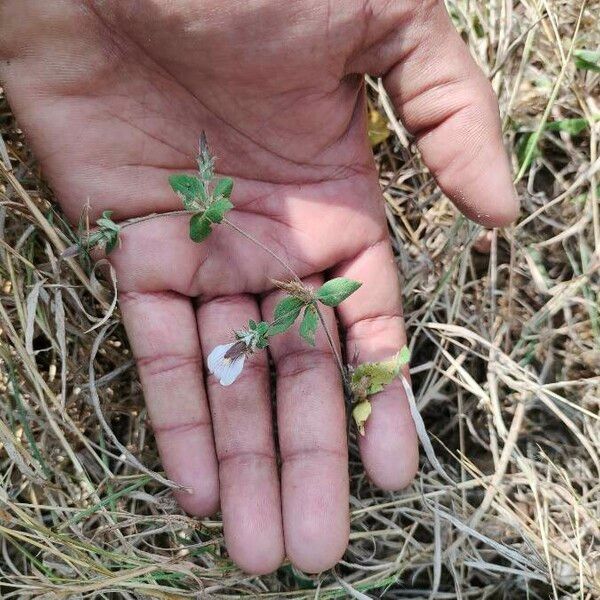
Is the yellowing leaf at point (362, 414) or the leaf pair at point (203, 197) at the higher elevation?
the leaf pair at point (203, 197)

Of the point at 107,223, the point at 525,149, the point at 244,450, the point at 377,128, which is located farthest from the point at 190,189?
the point at 525,149

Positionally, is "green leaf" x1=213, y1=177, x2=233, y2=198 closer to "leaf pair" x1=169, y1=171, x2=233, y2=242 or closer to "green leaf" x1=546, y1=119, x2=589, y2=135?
"leaf pair" x1=169, y1=171, x2=233, y2=242

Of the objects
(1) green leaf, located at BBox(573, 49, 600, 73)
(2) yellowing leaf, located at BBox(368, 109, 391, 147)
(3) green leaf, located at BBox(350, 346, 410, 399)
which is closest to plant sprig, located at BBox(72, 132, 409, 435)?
(3) green leaf, located at BBox(350, 346, 410, 399)

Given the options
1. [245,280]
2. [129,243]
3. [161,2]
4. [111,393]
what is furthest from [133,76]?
[111,393]

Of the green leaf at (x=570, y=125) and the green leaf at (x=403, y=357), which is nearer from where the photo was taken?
the green leaf at (x=403, y=357)

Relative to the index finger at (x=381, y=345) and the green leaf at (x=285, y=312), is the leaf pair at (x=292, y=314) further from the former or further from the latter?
the index finger at (x=381, y=345)

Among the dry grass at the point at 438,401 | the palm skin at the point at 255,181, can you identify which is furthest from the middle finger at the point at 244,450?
the dry grass at the point at 438,401

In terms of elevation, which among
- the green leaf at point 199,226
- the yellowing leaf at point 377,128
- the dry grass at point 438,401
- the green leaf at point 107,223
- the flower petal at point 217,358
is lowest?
the dry grass at point 438,401

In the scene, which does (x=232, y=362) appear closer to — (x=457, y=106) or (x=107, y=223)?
(x=107, y=223)
